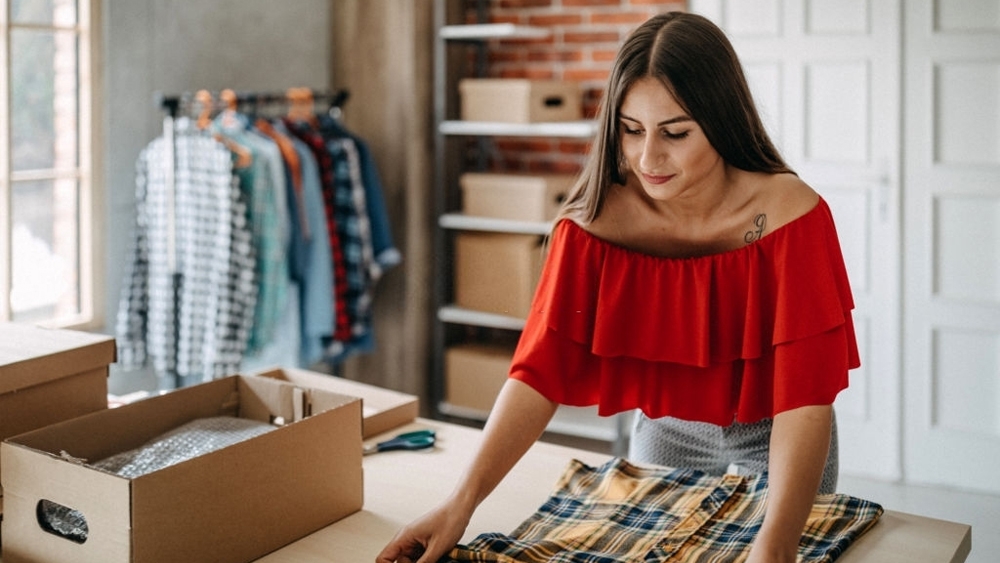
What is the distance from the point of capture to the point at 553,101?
4105 mm

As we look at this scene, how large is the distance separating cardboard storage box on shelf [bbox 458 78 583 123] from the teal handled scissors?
7.77 feet

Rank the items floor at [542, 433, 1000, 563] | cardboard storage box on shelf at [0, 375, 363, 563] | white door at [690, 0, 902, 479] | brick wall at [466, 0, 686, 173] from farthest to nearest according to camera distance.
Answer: brick wall at [466, 0, 686, 173], white door at [690, 0, 902, 479], floor at [542, 433, 1000, 563], cardboard storage box on shelf at [0, 375, 363, 563]

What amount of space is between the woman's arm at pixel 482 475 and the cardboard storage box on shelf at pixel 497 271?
253cm

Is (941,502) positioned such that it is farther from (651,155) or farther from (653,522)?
(651,155)

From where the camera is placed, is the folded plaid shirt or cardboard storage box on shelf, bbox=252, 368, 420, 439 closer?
the folded plaid shirt

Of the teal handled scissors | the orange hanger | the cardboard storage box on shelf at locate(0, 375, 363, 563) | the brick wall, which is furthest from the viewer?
the brick wall

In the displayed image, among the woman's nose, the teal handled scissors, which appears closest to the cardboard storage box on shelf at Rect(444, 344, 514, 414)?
the teal handled scissors

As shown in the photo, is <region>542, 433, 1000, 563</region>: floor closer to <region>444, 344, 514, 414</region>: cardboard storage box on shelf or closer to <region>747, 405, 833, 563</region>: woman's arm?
<region>444, 344, 514, 414</region>: cardboard storage box on shelf

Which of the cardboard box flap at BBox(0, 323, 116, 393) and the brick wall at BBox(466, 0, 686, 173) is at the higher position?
the brick wall at BBox(466, 0, 686, 173)

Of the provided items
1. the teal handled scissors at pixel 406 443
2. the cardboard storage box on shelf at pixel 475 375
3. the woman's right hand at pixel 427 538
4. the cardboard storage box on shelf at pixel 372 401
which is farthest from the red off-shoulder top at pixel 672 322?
the cardboard storage box on shelf at pixel 475 375

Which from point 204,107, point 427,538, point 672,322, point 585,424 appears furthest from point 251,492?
point 585,424

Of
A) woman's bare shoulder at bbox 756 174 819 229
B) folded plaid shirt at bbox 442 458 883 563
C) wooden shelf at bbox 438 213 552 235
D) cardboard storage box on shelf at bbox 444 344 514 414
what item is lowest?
cardboard storage box on shelf at bbox 444 344 514 414

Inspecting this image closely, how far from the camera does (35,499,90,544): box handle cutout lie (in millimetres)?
1300

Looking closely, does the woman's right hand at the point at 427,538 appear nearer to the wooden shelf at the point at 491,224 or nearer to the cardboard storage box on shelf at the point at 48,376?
the cardboard storage box on shelf at the point at 48,376
